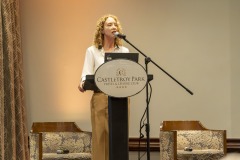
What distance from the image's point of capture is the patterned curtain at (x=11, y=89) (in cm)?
402

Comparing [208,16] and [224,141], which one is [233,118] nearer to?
[224,141]

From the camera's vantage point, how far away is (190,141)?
14.7 feet

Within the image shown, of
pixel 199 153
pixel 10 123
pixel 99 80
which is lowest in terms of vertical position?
pixel 199 153

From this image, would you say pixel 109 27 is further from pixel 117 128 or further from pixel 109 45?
pixel 117 128

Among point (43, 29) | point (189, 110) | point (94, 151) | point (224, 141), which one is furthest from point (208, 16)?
point (94, 151)

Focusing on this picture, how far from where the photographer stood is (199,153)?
4.15 metres

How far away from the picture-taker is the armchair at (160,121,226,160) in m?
4.09

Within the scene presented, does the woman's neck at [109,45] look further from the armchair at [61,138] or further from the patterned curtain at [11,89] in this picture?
the armchair at [61,138]

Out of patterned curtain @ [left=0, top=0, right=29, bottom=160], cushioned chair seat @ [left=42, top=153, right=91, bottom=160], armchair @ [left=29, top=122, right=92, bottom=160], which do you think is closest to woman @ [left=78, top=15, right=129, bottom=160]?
patterned curtain @ [left=0, top=0, right=29, bottom=160]

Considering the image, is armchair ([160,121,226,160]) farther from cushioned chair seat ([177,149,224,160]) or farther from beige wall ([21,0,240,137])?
beige wall ([21,0,240,137])

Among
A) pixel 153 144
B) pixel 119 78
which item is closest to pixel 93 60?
pixel 119 78

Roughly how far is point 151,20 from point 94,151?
2.28 m

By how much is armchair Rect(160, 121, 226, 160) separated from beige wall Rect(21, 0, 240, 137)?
0.95 ft

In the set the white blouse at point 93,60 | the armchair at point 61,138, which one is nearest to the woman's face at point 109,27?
the white blouse at point 93,60
